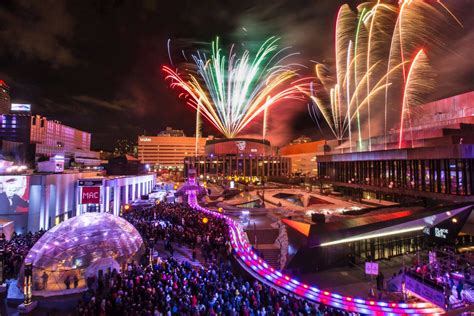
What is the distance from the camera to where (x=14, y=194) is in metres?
27.0

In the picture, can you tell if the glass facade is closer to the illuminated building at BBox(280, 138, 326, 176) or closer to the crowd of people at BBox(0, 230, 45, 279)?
the crowd of people at BBox(0, 230, 45, 279)

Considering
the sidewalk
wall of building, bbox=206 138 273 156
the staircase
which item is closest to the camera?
the sidewalk

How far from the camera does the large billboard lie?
26.8 m

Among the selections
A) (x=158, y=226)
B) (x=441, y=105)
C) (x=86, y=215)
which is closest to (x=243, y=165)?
(x=441, y=105)

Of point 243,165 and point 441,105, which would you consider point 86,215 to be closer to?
point 441,105

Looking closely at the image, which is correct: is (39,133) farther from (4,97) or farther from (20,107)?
(4,97)

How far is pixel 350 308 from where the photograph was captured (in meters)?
13.1

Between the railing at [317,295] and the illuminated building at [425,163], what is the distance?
2152 cm

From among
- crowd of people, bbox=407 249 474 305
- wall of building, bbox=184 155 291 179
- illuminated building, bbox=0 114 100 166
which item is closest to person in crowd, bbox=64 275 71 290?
crowd of people, bbox=407 249 474 305

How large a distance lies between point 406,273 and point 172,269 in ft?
39.9

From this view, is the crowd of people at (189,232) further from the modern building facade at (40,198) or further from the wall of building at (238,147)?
the wall of building at (238,147)

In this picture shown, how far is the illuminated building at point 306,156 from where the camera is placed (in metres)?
103

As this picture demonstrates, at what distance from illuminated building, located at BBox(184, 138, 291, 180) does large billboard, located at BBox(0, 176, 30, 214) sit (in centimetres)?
7495

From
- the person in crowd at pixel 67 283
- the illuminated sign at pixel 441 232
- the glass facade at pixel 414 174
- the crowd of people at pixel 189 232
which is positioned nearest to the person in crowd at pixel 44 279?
the person in crowd at pixel 67 283
